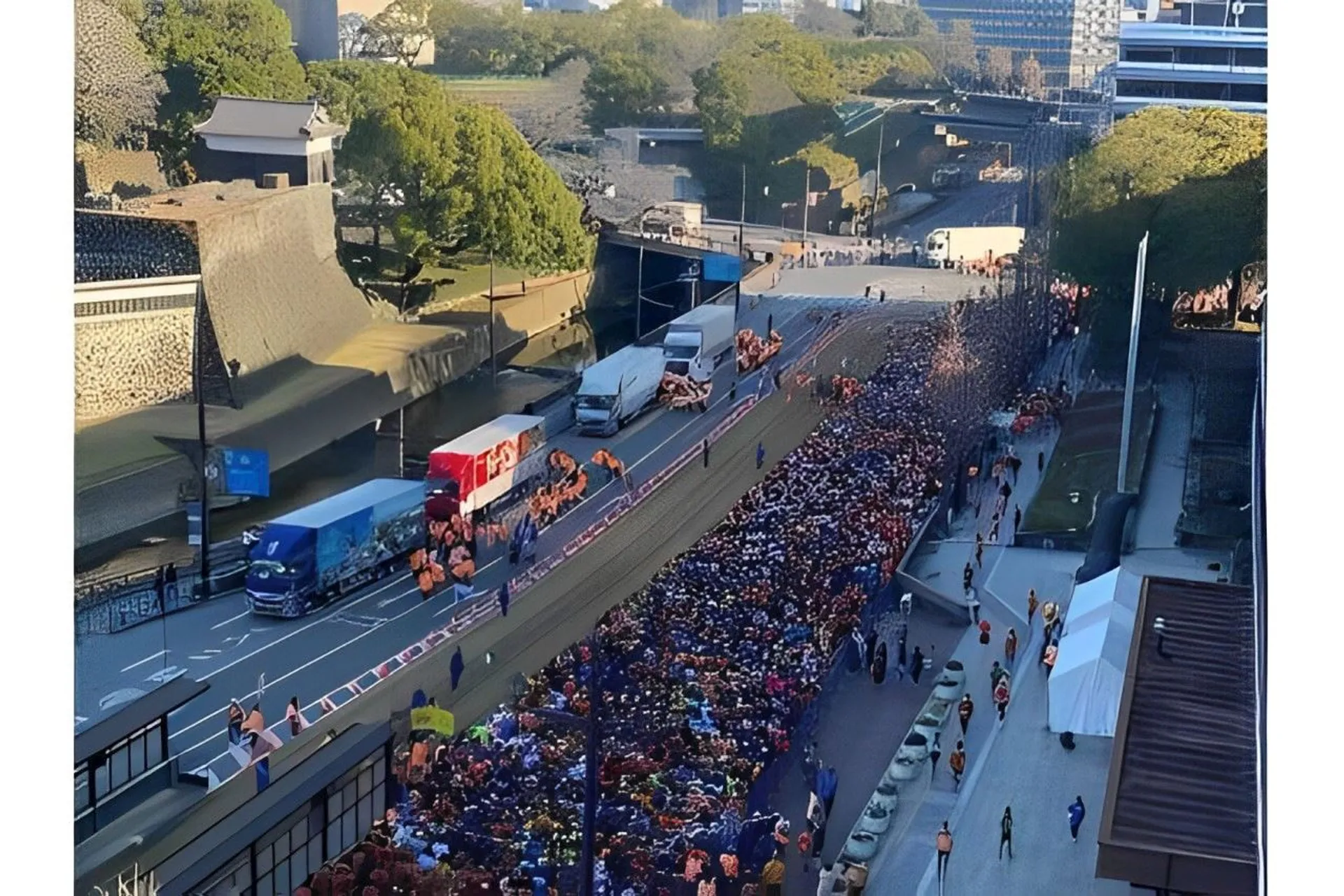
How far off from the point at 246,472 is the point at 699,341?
2.00 meters

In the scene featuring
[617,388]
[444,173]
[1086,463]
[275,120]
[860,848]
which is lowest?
[860,848]

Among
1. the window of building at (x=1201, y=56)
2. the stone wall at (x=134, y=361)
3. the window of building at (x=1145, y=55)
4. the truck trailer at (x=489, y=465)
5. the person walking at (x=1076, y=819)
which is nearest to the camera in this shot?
the person walking at (x=1076, y=819)

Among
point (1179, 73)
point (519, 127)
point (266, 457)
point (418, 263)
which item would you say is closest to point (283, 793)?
point (266, 457)

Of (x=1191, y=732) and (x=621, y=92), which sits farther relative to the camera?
(x=621, y=92)

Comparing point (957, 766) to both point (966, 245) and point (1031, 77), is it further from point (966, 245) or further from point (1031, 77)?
point (1031, 77)

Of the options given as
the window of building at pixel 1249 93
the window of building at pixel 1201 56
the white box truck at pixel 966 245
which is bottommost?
the white box truck at pixel 966 245

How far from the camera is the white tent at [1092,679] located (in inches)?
272

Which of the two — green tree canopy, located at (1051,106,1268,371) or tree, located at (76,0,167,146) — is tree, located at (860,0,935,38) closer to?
green tree canopy, located at (1051,106,1268,371)

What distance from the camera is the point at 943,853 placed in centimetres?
666

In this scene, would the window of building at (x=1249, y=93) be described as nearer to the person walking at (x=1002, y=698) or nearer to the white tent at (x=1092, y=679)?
the white tent at (x=1092, y=679)

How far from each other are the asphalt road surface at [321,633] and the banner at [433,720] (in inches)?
11.5

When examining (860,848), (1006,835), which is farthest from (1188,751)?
(860,848)

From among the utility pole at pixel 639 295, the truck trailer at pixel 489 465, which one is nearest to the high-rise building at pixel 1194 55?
the utility pole at pixel 639 295

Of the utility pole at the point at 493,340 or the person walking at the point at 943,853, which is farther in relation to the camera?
the utility pole at the point at 493,340
